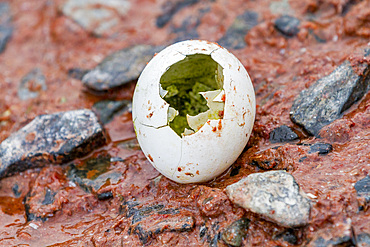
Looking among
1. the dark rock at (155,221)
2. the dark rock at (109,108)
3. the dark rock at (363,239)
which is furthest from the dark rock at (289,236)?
the dark rock at (109,108)

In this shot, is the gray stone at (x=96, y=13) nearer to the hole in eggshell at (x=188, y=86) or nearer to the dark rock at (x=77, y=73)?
the dark rock at (x=77, y=73)

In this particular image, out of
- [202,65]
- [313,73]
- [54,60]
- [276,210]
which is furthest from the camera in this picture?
[54,60]

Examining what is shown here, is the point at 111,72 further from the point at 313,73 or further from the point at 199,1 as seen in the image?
the point at 313,73

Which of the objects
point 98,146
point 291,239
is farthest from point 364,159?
point 98,146

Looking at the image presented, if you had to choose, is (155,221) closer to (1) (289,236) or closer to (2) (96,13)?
(1) (289,236)

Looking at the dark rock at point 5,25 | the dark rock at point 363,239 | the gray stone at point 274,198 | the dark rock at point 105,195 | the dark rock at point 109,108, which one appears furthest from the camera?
the dark rock at point 5,25

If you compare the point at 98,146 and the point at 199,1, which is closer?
the point at 98,146
